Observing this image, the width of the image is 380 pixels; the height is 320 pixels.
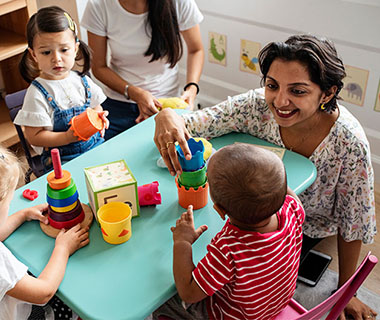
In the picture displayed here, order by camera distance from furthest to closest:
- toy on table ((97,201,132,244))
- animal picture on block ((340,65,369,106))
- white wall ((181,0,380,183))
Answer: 1. animal picture on block ((340,65,369,106))
2. white wall ((181,0,380,183))
3. toy on table ((97,201,132,244))

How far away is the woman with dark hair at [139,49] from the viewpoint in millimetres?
2166

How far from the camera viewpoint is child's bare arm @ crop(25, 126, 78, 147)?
5.94 ft

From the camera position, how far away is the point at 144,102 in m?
2.16

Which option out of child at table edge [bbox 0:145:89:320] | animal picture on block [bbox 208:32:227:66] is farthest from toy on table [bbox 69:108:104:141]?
animal picture on block [bbox 208:32:227:66]

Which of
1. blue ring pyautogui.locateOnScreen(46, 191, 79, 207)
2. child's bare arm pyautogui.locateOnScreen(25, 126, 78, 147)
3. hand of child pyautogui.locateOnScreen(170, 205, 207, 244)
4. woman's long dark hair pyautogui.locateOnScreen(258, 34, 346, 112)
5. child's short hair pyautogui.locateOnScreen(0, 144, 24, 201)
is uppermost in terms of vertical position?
woman's long dark hair pyautogui.locateOnScreen(258, 34, 346, 112)

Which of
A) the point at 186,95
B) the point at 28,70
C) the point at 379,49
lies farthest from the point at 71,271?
the point at 379,49

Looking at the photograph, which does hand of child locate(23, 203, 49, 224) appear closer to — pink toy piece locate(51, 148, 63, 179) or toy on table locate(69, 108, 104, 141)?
pink toy piece locate(51, 148, 63, 179)

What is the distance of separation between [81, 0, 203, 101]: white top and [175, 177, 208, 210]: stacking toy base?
3.71ft

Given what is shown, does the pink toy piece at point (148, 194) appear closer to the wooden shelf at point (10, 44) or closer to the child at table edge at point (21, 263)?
the child at table edge at point (21, 263)

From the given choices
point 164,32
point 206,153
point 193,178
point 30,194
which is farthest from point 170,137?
point 164,32

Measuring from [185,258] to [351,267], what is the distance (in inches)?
36.9

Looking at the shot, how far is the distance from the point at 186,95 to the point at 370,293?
128 cm

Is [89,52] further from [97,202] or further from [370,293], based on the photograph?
[370,293]

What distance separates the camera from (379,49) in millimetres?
2305
